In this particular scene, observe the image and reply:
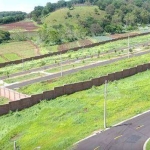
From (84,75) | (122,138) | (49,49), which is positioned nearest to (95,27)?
(49,49)

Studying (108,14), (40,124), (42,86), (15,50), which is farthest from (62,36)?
(40,124)

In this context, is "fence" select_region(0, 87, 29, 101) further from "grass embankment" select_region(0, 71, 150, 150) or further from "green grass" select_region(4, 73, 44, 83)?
"green grass" select_region(4, 73, 44, 83)

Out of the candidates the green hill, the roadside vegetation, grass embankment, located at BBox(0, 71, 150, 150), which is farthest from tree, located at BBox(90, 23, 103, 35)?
grass embankment, located at BBox(0, 71, 150, 150)

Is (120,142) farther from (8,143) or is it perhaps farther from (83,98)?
(83,98)

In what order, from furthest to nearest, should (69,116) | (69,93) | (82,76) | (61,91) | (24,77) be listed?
(24,77), (82,76), (69,93), (61,91), (69,116)

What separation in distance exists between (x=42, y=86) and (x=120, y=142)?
89.8ft

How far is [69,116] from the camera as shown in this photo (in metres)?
46.1

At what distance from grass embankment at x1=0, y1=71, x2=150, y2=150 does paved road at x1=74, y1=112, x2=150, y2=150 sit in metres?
1.41

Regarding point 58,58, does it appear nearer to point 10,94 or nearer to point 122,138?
point 10,94

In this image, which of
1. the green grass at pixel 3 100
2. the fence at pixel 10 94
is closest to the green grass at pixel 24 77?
the fence at pixel 10 94

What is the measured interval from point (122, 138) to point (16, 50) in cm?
8811

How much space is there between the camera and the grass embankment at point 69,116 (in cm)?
3977

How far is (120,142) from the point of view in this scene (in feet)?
123

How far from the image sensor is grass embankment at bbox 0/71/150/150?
39.8 meters
